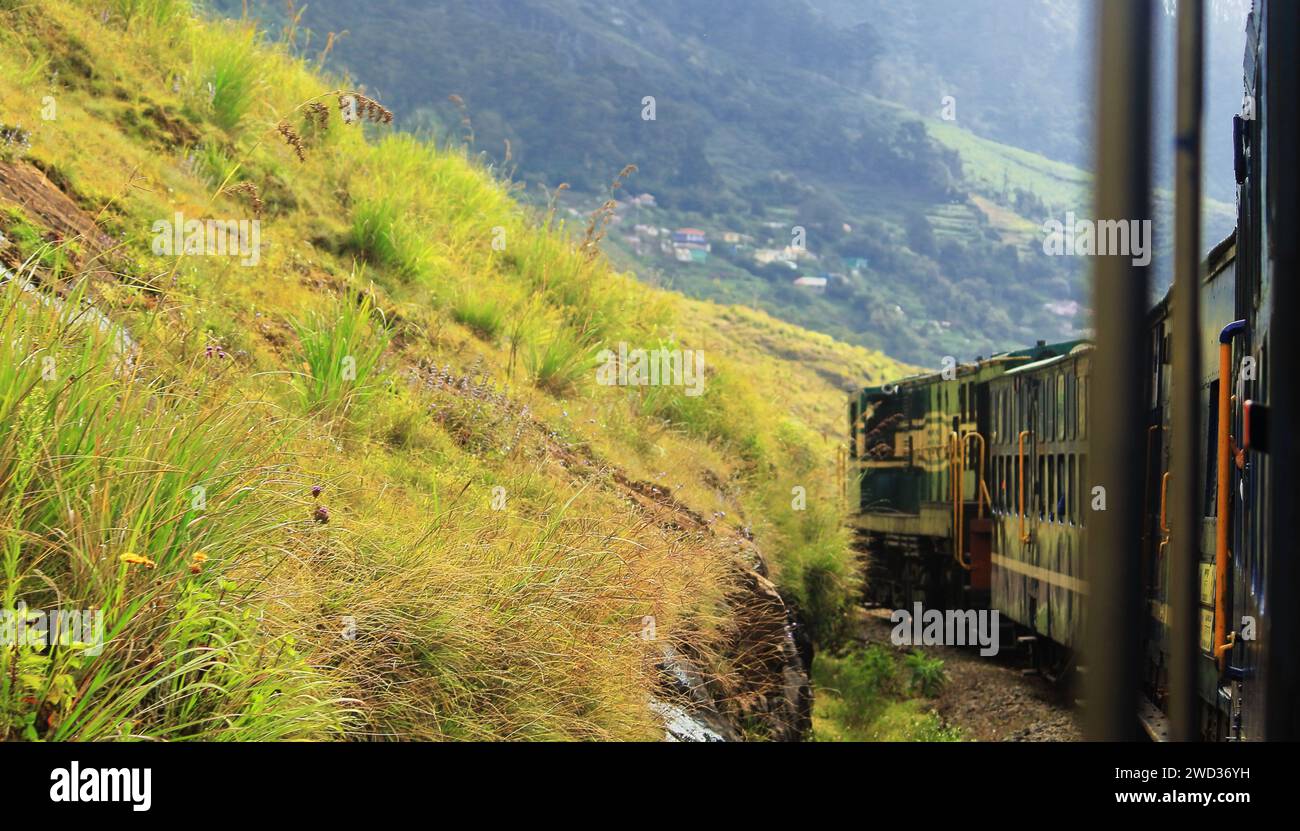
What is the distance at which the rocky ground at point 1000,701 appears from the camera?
34.6 feet

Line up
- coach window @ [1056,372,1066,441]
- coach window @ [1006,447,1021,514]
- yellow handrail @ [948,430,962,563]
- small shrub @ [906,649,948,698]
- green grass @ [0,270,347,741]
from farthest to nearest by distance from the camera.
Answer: yellow handrail @ [948,430,962,563] → small shrub @ [906,649,948,698] → coach window @ [1006,447,1021,514] → coach window @ [1056,372,1066,441] → green grass @ [0,270,347,741]

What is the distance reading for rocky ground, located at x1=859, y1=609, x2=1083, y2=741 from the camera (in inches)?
416

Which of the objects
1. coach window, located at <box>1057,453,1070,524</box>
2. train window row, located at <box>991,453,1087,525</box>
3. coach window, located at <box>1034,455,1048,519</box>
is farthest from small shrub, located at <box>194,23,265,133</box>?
coach window, located at <box>1034,455,1048,519</box>

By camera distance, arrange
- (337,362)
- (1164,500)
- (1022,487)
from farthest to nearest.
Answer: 1. (1022,487)
2. (1164,500)
3. (337,362)

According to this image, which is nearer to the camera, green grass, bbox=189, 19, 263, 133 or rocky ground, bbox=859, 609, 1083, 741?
green grass, bbox=189, 19, 263, 133

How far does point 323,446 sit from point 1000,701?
29.1ft

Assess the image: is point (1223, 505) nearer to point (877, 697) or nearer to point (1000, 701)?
point (1000, 701)

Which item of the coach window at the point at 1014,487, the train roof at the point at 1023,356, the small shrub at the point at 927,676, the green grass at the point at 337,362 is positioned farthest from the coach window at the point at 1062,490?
the green grass at the point at 337,362

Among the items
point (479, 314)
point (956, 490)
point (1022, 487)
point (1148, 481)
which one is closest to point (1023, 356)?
point (956, 490)

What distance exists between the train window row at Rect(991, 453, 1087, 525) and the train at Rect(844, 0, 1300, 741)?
3 cm

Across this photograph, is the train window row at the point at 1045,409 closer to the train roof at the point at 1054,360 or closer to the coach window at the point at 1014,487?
the train roof at the point at 1054,360

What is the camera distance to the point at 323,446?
18.5 feet

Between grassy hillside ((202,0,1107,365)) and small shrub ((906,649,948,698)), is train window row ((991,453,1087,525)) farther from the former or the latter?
grassy hillside ((202,0,1107,365))

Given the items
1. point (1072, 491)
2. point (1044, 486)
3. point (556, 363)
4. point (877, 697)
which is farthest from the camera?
point (877, 697)
